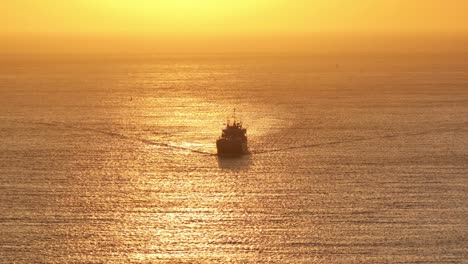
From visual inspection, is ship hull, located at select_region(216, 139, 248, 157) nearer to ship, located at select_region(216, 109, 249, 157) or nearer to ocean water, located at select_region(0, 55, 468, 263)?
ship, located at select_region(216, 109, 249, 157)

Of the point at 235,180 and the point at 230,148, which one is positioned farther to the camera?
the point at 230,148

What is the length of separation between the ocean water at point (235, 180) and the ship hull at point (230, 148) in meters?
1.08

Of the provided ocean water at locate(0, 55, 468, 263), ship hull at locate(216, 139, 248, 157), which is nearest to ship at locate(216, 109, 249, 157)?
ship hull at locate(216, 139, 248, 157)

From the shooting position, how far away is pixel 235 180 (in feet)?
241

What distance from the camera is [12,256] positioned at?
177 ft

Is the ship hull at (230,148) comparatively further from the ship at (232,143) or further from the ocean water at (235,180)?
the ocean water at (235,180)

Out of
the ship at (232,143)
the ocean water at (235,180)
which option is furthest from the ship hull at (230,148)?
the ocean water at (235,180)

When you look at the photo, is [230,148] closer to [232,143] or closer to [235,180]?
[232,143]

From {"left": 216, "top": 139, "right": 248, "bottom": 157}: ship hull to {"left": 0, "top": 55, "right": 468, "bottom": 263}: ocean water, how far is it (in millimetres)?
1085

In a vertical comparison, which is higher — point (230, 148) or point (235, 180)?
point (230, 148)

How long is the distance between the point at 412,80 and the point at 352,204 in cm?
9741

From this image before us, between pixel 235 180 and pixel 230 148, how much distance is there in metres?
8.54

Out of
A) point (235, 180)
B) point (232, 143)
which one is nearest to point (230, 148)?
point (232, 143)

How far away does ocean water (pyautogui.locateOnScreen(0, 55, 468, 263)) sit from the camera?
5600 centimetres
